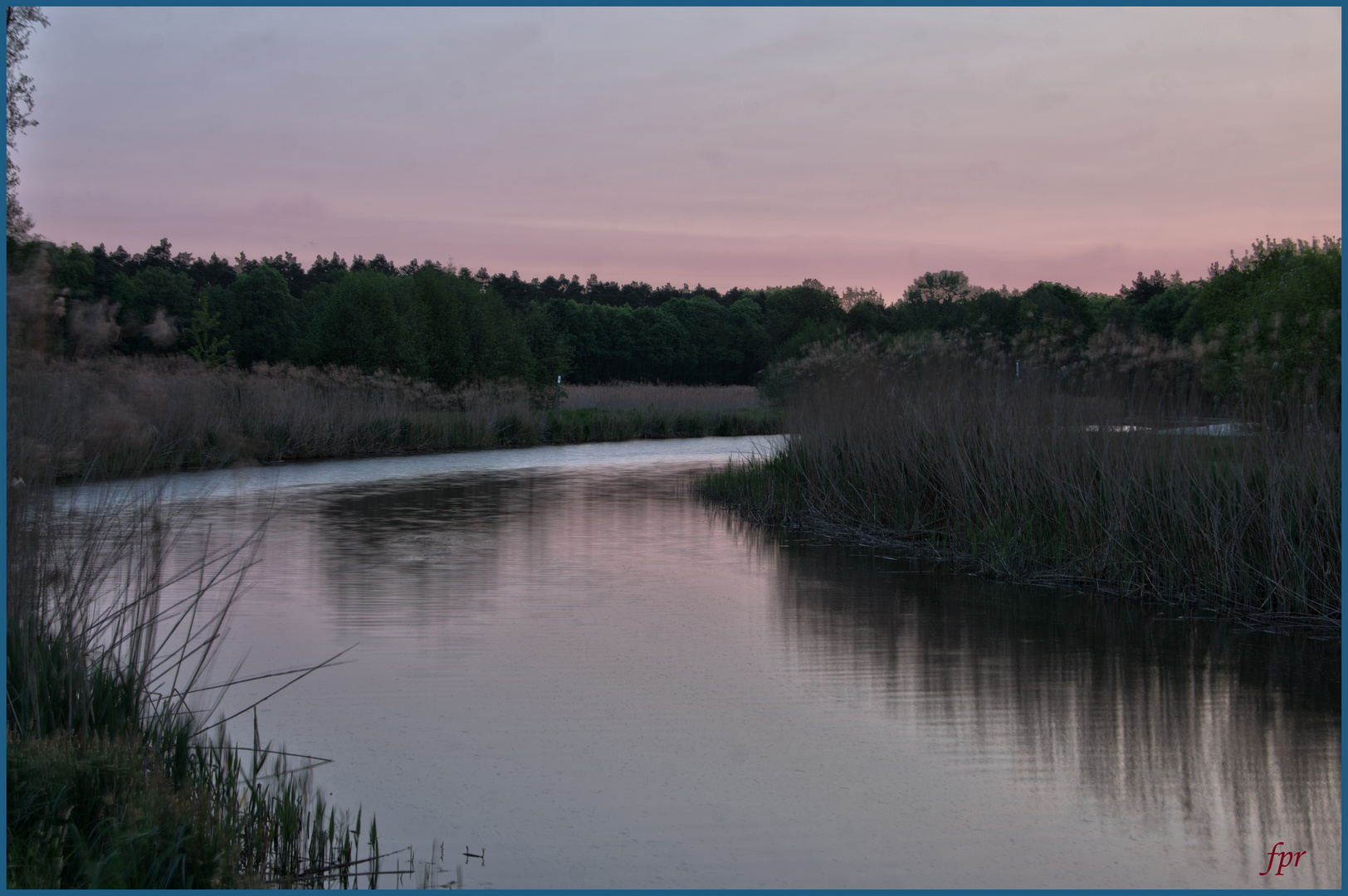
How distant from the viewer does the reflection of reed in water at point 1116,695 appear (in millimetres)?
4012

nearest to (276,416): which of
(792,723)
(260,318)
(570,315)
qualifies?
(792,723)

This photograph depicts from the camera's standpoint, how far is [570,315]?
83625 millimetres

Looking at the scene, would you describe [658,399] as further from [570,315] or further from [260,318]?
[570,315]

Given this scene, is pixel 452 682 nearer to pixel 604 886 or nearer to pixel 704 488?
pixel 604 886

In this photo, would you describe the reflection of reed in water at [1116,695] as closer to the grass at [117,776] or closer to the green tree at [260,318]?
the grass at [117,776]

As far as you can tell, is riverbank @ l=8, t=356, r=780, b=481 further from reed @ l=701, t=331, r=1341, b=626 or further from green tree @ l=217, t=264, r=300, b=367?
green tree @ l=217, t=264, r=300, b=367

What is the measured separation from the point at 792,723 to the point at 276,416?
1789cm

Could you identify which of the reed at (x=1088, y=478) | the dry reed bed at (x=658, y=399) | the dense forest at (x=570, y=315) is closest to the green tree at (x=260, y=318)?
the dense forest at (x=570, y=315)

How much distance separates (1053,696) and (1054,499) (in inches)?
137

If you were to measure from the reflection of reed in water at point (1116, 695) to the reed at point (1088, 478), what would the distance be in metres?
0.49

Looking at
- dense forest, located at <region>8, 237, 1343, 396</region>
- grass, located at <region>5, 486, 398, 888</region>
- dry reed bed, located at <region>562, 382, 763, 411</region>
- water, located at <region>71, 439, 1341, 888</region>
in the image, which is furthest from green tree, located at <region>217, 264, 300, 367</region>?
grass, located at <region>5, 486, 398, 888</region>

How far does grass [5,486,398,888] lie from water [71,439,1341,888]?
1.12 feet

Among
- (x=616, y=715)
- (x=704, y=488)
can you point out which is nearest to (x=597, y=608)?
(x=616, y=715)

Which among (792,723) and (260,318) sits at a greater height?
(260,318)
